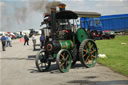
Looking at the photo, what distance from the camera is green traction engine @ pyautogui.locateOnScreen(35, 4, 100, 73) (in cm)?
1125

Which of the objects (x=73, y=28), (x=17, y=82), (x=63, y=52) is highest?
(x=73, y=28)

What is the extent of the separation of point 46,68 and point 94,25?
28562 mm

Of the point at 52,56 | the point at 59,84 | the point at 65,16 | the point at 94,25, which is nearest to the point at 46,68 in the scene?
the point at 52,56

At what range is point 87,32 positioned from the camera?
13.4 meters

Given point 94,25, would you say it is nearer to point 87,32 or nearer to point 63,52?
point 87,32

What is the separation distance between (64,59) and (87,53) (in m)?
1.67

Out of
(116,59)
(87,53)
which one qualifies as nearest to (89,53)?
(87,53)

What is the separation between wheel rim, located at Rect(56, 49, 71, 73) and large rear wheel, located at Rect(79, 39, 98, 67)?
665 mm

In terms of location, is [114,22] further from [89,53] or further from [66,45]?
[66,45]

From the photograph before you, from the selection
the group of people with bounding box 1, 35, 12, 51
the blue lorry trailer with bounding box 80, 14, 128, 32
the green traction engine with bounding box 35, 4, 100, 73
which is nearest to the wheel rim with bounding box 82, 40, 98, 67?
the green traction engine with bounding box 35, 4, 100, 73

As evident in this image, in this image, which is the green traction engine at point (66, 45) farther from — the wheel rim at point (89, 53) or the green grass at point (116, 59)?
the green grass at point (116, 59)

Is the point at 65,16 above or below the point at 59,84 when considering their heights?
above

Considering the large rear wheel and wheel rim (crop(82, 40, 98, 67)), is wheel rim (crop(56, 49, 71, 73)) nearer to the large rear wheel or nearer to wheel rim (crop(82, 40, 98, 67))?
the large rear wheel

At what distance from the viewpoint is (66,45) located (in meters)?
11.8
